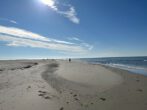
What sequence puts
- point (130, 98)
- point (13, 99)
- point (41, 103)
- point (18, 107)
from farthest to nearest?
1. point (130, 98)
2. point (13, 99)
3. point (41, 103)
4. point (18, 107)

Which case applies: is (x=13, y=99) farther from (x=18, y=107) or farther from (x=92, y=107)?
(x=92, y=107)

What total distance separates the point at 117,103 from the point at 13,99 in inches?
195

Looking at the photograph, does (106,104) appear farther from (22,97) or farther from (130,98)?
(22,97)

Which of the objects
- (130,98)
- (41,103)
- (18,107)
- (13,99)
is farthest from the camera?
(130,98)

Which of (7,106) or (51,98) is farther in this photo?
(51,98)

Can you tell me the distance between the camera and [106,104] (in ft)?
20.2

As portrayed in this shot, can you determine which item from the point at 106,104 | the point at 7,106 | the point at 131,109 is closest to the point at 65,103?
the point at 106,104

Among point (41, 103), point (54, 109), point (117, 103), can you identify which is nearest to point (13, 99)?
point (41, 103)

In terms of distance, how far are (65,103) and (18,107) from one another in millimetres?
1976

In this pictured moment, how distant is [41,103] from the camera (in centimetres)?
564

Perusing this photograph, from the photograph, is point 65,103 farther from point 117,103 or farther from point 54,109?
point 117,103

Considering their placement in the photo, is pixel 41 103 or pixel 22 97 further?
pixel 22 97

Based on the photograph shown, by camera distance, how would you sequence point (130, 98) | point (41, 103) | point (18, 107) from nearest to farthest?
point (18, 107)
point (41, 103)
point (130, 98)

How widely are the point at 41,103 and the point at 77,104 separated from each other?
1601 mm
